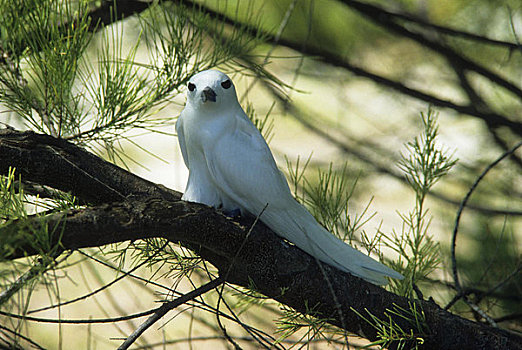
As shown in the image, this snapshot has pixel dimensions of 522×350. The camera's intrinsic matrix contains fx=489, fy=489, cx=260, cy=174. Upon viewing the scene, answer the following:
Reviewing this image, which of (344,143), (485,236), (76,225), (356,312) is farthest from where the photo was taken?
(344,143)

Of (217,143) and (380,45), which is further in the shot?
(380,45)

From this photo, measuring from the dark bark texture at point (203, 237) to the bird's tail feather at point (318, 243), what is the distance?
0.01 metres

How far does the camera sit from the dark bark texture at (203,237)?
1.32 feet

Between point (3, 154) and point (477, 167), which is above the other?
point (477, 167)

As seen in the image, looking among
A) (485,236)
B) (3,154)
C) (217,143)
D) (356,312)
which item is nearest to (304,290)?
(356,312)

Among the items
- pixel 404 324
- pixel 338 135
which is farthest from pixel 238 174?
pixel 338 135

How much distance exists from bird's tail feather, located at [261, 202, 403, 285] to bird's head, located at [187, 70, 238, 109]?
13 cm

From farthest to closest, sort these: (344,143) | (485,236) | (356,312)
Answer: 1. (344,143)
2. (485,236)
3. (356,312)

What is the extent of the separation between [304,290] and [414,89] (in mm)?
779

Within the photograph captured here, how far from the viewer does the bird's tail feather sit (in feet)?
1.78

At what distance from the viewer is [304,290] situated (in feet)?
1.76

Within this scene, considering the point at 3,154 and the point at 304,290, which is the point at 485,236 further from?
the point at 3,154

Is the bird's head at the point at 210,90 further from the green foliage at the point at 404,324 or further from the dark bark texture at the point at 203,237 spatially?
the green foliage at the point at 404,324

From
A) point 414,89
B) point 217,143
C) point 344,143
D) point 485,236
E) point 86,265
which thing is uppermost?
point 414,89
